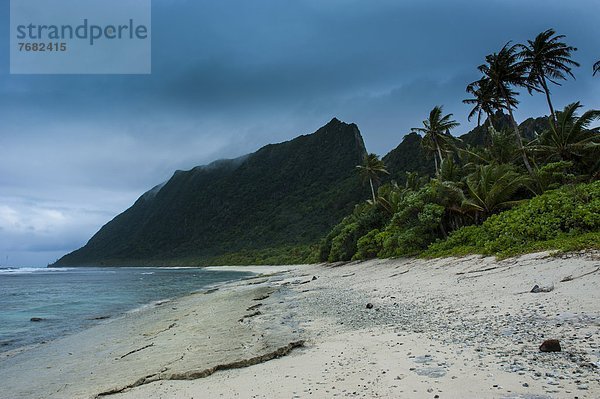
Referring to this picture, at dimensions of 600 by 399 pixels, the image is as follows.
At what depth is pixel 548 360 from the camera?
4.33 metres

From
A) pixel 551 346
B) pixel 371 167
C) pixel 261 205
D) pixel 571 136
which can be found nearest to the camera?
pixel 551 346

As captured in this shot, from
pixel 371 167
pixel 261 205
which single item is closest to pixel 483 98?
pixel 371 167

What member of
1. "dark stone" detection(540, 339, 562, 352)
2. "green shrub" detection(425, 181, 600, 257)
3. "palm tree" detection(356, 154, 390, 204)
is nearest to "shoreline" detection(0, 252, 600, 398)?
"dark stone" detection(540, 339, 562, 352)

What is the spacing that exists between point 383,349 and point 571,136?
25.3 m

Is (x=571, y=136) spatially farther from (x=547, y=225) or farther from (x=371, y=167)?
(x=371, y=167)

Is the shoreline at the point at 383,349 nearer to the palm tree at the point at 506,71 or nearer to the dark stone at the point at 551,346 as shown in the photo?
the dark stone at the point at 551,346

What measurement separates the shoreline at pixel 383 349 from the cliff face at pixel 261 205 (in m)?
82.2

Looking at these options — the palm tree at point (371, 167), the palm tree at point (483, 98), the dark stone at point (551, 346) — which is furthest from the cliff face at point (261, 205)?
the dark stone at point (551, 346)

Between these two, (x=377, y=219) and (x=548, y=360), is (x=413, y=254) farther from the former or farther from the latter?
(x=548, y=360)

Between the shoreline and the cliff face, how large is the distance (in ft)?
270

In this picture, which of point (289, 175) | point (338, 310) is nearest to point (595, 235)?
point (338, 310)

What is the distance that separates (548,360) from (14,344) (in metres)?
15.4

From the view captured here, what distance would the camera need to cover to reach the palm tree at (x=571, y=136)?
23531 mm

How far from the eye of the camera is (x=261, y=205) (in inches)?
5743
